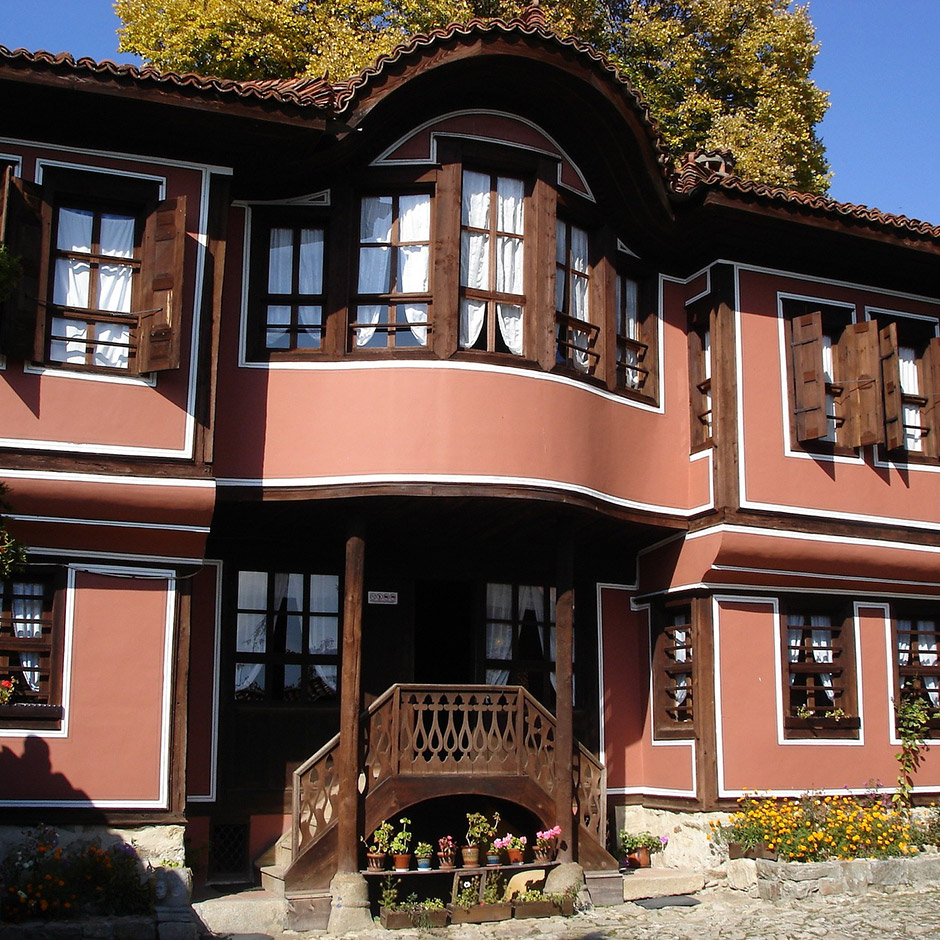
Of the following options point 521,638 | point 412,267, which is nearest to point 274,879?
point 521,638

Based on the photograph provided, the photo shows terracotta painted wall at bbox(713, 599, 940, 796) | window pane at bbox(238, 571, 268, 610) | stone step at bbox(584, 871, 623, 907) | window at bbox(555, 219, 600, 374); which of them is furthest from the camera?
terracotta painted wall at bbox(713, 599, 940, 796)

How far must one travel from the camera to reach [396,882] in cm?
1180

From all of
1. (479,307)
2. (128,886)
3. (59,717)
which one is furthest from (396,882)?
(479,307)

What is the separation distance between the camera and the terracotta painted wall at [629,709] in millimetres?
14523

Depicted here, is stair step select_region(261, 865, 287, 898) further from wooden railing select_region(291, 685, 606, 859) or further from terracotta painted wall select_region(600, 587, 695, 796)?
terracotta painted wall select_region(600, 587, 695, 796)

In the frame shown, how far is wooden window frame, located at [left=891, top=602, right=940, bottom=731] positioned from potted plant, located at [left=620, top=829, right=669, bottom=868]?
3.25m

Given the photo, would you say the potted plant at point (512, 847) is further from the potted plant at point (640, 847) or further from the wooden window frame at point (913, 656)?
the wooden window frame at point (913, 656)

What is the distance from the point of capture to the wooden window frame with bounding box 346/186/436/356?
12.6m

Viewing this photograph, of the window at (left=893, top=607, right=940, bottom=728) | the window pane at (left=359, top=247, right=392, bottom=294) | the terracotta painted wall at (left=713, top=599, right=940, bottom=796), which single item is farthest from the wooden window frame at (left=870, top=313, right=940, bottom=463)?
the window pane at (left=359, top=247, right=392, bottom=294)

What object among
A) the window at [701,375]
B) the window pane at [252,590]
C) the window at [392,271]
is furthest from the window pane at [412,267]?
the window at [701,375]

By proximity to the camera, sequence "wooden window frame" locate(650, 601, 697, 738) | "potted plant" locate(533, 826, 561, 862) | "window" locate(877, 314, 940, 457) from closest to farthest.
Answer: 1. "potted plant" locate(533, 826, 561, 862)
2. "wooden window frame" locate(650, 601, 697, 738)
3. "window" locate(877, 314, 940, 457)

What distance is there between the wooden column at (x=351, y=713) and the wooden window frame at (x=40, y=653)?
250 cm

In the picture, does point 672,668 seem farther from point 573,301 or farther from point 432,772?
point 573,301

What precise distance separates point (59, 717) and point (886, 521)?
9160mm
